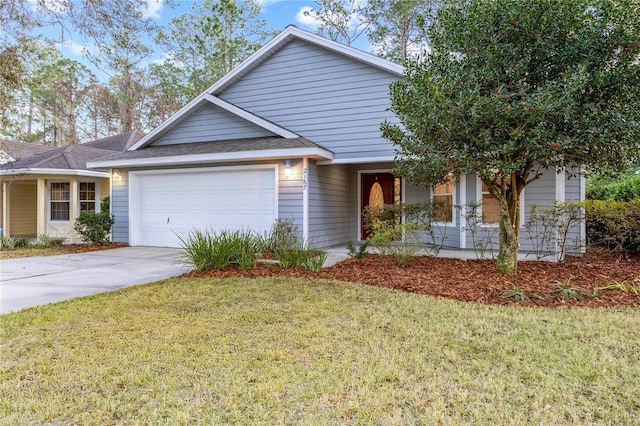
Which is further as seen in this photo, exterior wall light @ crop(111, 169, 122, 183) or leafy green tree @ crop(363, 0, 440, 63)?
leafy green tree @ crop(363, 0, 440, 63)

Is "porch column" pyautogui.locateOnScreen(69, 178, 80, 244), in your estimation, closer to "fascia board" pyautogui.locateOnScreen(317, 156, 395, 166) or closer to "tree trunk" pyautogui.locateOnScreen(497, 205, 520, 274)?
"fascia board" pyautogui.locateOnScreen(317, 156, 395, 166)

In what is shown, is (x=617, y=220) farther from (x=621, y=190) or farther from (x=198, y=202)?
(x=198, y=202)

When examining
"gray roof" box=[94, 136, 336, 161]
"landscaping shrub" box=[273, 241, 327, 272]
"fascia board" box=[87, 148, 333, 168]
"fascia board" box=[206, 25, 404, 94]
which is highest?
"fascia board" box=[206, 25, 404, 94]

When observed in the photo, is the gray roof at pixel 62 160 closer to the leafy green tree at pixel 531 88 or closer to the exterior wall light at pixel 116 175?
the exterior wall light at pixel 116 175

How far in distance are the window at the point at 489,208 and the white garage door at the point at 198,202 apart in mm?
5100

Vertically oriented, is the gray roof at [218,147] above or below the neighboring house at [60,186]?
above

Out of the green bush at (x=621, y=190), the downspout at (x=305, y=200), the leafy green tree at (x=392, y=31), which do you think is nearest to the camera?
the green bush at (x=621, y=190)

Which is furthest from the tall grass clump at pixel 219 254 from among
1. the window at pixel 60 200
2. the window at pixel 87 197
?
the window at pixel 60 200

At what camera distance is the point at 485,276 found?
607 centimetres

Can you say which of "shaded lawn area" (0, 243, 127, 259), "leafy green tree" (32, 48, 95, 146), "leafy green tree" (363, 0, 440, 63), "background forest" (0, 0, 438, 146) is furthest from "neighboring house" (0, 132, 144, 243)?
"leafy green tree" (363, 0, 440, 63)

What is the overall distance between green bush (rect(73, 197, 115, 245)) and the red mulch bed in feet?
20.5

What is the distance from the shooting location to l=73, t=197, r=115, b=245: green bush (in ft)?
36.2

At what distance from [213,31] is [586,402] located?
21.1 m

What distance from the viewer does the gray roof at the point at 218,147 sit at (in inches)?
356
